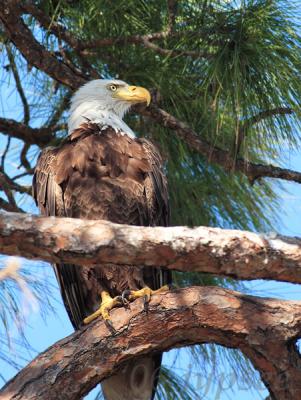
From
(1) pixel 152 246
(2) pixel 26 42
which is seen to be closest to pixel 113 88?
(2) pixel 26 42

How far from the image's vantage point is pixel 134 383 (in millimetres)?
3037

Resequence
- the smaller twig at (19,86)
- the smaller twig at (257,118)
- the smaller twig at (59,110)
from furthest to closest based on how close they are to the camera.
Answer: the smaller twig at (59,110) < the smaller twig at (19,86) < the smaller twig at (257,118)

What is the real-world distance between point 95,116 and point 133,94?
0.75 feet

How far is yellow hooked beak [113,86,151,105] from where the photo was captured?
3441mm

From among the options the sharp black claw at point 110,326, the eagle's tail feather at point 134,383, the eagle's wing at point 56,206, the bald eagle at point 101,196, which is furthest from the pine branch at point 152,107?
the sharp black claw at point 110,326

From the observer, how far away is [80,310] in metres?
3.32

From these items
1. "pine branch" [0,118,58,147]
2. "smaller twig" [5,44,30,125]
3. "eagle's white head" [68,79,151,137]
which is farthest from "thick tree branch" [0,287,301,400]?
"smaller twig" [5,44,30,125]

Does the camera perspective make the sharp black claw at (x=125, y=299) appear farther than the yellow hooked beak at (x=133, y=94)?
No

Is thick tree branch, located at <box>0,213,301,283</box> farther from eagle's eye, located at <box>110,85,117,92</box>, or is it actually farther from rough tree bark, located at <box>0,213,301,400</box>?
eagle's eye, located at <box>110,85,117,92</box>

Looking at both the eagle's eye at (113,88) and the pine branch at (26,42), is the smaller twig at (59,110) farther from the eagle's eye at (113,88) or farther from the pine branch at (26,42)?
the pine branch at (26,42)

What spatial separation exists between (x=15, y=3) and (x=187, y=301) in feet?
4.34

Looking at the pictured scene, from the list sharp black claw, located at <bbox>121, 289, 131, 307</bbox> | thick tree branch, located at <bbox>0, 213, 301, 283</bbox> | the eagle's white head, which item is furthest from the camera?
the eagle's white head

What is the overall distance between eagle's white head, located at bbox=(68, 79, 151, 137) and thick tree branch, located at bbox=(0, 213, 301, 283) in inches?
53.4

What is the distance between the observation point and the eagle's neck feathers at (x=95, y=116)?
11.8 ft
